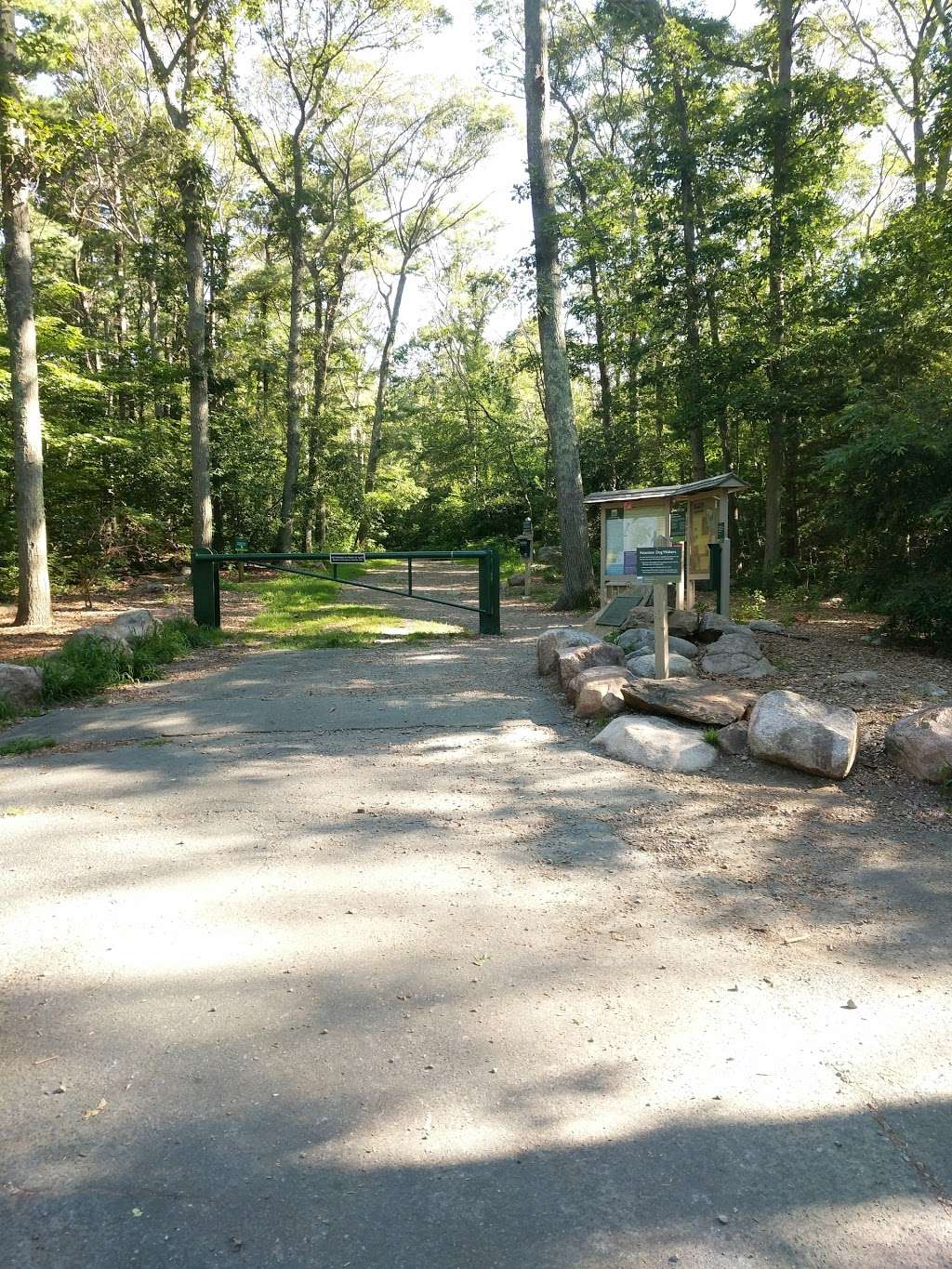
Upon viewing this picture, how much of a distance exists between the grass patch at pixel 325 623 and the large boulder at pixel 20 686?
3551 mm

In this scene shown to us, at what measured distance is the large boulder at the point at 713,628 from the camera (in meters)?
8.55

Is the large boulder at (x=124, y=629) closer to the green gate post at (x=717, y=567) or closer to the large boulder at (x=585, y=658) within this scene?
the large boulder at (x=585, y=658)

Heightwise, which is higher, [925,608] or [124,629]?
[925,608]

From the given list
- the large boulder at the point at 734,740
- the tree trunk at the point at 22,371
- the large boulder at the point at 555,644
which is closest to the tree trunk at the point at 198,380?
the tree trunk at the point at 22,371

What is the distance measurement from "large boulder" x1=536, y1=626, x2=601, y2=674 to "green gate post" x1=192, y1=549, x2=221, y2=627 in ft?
15.9

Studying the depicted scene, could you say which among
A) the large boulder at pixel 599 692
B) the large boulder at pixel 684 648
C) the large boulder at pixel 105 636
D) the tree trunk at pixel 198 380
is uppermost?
the tree trunk at pixel 198 380

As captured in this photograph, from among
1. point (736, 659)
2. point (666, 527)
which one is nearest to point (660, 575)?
point (736, 659)

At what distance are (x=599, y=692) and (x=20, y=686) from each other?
4.81m

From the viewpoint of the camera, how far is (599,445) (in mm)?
22250

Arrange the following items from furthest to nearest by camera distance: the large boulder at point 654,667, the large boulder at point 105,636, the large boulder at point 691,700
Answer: the large boulder at point 105,636 → the large boulder at point 654,667 → the large boulder at point 691,700

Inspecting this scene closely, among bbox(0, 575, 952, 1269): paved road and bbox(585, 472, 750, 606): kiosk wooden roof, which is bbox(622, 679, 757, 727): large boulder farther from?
bbox(585, 472, 750, 606): kiosk wooden roof

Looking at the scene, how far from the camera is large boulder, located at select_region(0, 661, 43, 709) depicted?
6.69 meters

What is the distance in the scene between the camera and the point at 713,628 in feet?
28.4

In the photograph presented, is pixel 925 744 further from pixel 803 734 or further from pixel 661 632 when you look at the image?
pixel 661 632
